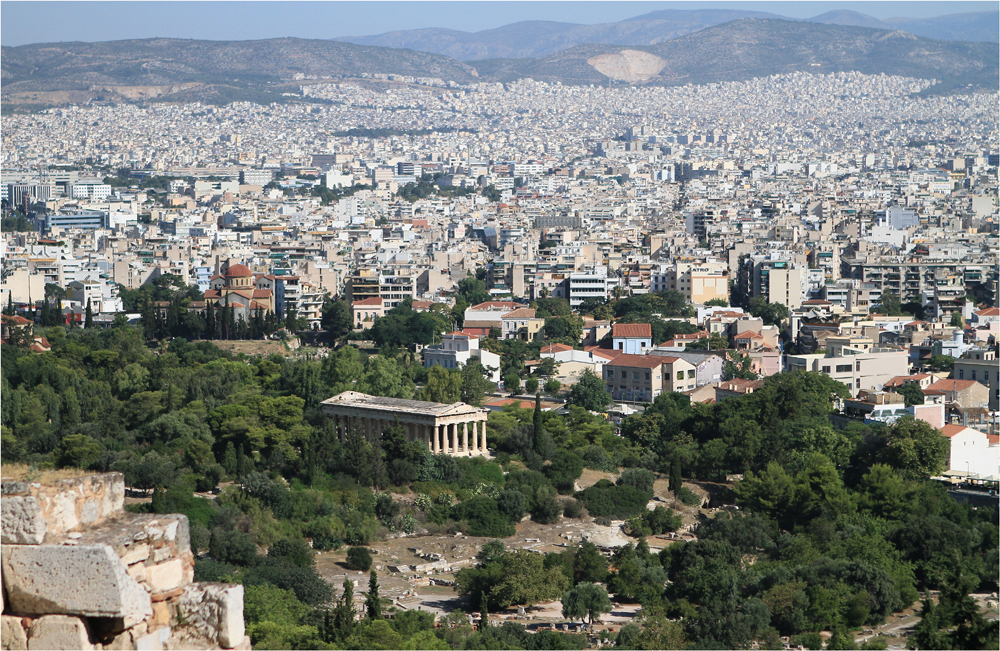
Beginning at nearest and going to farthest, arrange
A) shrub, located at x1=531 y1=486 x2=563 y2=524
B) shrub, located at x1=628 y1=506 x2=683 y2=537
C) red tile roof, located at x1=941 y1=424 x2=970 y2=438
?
shrub, located at x1=628 y1=506 x2=683 y2=537 → shrub, located at x1=531 y1=486 x2=563 y2=524 → red tile roof, located at x1=941 y1=424 x2=970 y2=438

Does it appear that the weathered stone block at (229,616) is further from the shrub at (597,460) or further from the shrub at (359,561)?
the shrub at (597,460)

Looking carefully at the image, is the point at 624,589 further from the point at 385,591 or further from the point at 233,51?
the point at 233,51

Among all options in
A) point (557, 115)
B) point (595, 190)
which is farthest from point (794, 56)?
point (595, 190)

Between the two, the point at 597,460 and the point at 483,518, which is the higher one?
the point at 597,460

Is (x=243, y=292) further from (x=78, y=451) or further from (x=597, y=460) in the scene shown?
(x=78, y=451)

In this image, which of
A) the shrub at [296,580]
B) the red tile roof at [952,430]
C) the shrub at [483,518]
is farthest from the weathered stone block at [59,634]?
the red tile roof at [952,430]

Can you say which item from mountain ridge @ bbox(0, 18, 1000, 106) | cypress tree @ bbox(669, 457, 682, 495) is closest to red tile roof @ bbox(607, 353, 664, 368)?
cypress tree @ bbox(669, 457, 682, 495)

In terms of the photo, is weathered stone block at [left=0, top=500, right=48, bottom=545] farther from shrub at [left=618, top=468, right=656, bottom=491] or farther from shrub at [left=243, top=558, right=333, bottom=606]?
shrub at [left=618, top=468, right=656, bottom=491]

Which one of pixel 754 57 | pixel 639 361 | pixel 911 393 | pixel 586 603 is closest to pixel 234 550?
pixel 586 603
